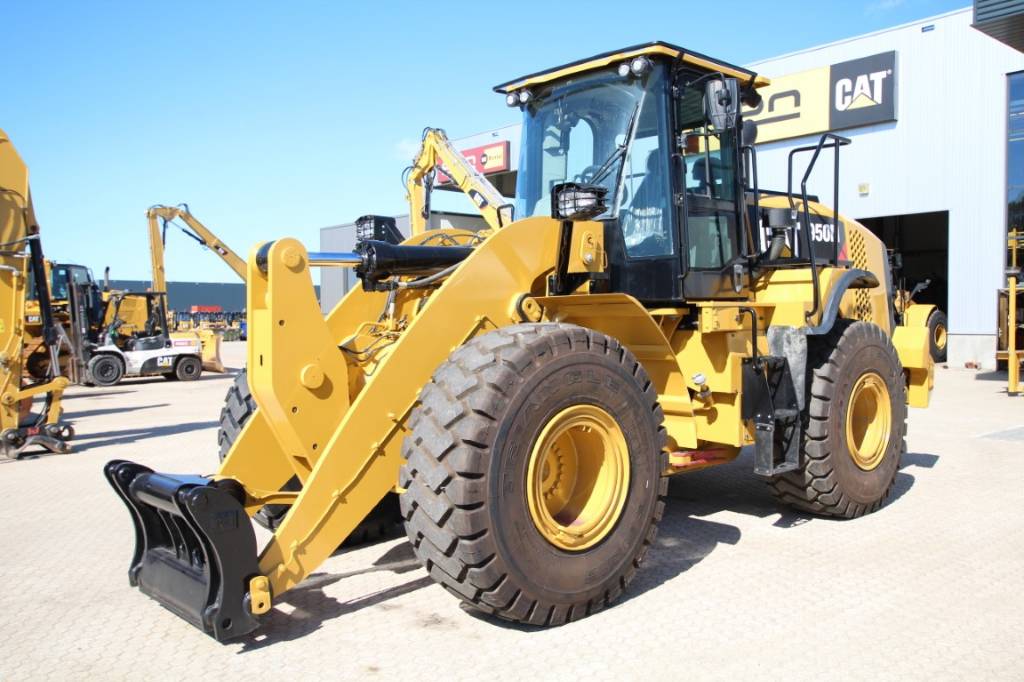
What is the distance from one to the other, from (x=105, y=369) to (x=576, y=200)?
18293mm

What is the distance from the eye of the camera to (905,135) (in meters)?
20.4

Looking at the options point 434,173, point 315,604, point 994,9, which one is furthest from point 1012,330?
point 315,604

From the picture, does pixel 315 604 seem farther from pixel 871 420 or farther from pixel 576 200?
pixel 871 420

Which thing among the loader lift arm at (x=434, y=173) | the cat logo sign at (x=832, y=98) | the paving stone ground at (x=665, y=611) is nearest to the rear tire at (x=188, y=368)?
the loader lift arm at (x=434, y=173)

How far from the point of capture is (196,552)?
3.98 m

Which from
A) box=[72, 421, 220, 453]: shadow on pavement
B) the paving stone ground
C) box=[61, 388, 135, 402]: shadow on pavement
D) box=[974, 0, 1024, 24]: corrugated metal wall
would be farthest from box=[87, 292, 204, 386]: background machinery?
box=[974, 0, 1024, 24]: corrugated metal wall

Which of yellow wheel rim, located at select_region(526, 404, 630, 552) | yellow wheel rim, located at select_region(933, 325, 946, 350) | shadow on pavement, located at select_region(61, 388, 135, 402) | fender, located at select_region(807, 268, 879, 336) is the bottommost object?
shadow on pavement, located at select_region(61, 388, 135, 402)

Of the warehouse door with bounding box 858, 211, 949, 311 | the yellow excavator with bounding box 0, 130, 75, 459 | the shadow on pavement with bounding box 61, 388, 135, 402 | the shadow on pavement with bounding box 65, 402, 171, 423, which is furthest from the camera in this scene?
the warehouse door with bounding box 858, 211, 949, 311

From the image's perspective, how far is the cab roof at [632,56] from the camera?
5.15 m

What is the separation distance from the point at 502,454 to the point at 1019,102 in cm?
1985

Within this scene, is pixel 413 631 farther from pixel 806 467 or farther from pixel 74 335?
pixel 74 335

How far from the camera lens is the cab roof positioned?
203 inches

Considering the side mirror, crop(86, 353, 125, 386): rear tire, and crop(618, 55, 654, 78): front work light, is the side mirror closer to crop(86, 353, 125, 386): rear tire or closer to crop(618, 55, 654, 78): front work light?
crop(618, 55, 654, 78): front work light

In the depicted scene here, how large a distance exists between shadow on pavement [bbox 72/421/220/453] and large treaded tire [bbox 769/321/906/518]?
8.53 metres
